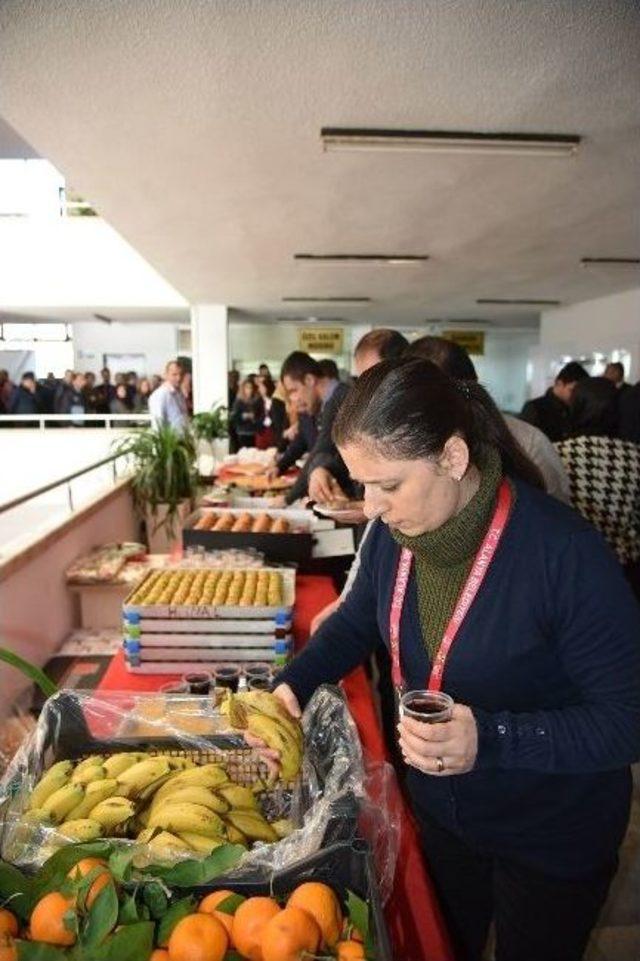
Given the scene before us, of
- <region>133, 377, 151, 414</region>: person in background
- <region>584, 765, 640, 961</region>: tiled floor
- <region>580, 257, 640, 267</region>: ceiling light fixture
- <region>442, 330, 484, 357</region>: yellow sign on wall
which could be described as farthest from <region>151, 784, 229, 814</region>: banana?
<region>442, 330, 484, 357</region>: yellow sign on wall

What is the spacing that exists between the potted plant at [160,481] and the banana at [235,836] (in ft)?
15.8

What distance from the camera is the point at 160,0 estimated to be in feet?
7.86

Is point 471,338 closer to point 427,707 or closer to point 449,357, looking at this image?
point 449,357

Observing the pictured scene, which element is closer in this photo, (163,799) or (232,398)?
(163,799)

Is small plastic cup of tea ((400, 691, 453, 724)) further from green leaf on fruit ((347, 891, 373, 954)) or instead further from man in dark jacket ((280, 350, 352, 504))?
man in dark jacket ((280, 350, 352, 504))

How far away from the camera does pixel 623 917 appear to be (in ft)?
7.45

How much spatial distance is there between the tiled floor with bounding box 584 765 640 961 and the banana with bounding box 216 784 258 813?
1.50m

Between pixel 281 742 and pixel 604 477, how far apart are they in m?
2.22

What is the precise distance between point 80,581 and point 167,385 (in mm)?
3969

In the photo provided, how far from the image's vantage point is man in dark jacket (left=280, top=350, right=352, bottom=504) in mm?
3404

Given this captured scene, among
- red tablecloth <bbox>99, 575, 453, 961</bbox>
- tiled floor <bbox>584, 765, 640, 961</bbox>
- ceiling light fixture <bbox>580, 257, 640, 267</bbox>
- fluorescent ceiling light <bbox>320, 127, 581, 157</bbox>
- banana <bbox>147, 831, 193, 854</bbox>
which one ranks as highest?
ceiling light fixture <bbox>580, 257, 640, 267</bbox>

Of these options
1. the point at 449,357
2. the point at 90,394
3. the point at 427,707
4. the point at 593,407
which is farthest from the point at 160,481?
the point at 427,707

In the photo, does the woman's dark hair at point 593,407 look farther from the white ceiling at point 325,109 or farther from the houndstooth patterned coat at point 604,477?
the white ceiling at point 325,109

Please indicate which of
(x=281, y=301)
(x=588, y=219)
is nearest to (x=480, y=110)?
(x=588, y=219)
